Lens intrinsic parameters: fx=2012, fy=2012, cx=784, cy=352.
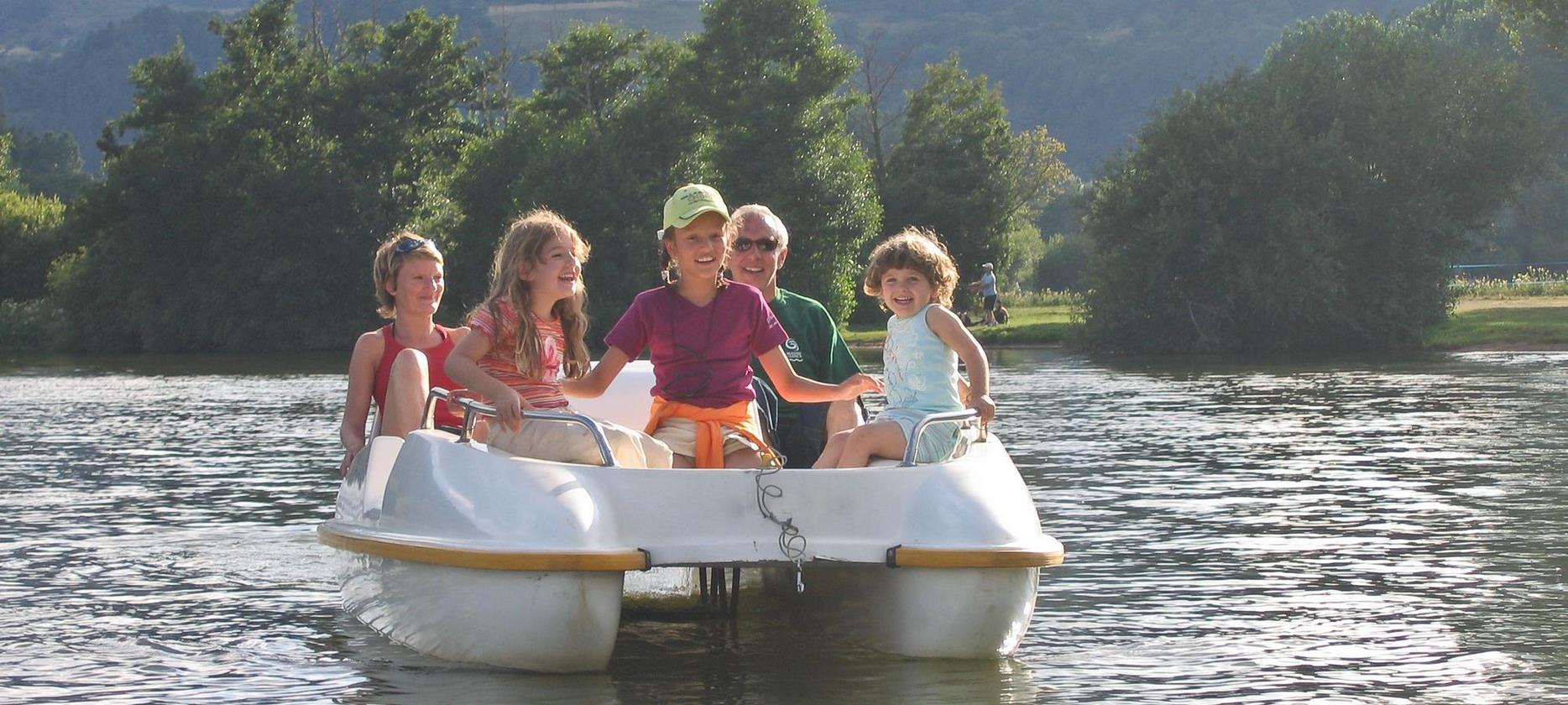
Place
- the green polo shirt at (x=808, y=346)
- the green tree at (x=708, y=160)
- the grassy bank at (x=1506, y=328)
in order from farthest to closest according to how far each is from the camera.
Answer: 1. the green tree at (x=708, y=160)
2. the grassy bank at (x=1506, y=328)
3. the green polo shirt at (x=808, y=346)

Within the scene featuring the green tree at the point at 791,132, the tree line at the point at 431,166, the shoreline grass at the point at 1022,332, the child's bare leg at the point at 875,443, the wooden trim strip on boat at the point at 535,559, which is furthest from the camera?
the tree line at the point at 431,166

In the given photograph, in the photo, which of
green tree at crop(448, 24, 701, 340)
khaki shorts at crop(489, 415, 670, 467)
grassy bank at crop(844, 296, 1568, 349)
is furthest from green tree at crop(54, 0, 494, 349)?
khaki shorts at crop(489, 415, 670, 467)

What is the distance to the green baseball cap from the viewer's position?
6699 millimetres

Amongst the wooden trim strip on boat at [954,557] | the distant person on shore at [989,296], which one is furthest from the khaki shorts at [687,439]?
the distant person on shore at [989,296]

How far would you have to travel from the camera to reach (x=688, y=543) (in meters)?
6.22

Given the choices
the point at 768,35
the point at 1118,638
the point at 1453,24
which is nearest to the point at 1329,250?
the point at 768,35

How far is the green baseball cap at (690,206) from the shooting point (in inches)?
264

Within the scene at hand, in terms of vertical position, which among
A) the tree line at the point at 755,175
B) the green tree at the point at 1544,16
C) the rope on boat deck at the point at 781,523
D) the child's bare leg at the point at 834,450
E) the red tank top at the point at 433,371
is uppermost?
the green tree at the point at 1544,16

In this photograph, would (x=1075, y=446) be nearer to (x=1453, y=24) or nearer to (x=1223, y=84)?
(x=1223, y=84)

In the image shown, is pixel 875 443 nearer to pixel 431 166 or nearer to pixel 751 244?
pixel 751 244

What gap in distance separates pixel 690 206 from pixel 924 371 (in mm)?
1055

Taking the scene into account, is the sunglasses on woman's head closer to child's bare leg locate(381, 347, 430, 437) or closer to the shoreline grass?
child's bare leg locate(381, 347, 430, 437)

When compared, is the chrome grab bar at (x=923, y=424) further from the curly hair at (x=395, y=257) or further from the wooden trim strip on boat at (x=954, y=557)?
the curly hair at (x=395, y=257)

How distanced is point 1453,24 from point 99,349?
7868 cm
